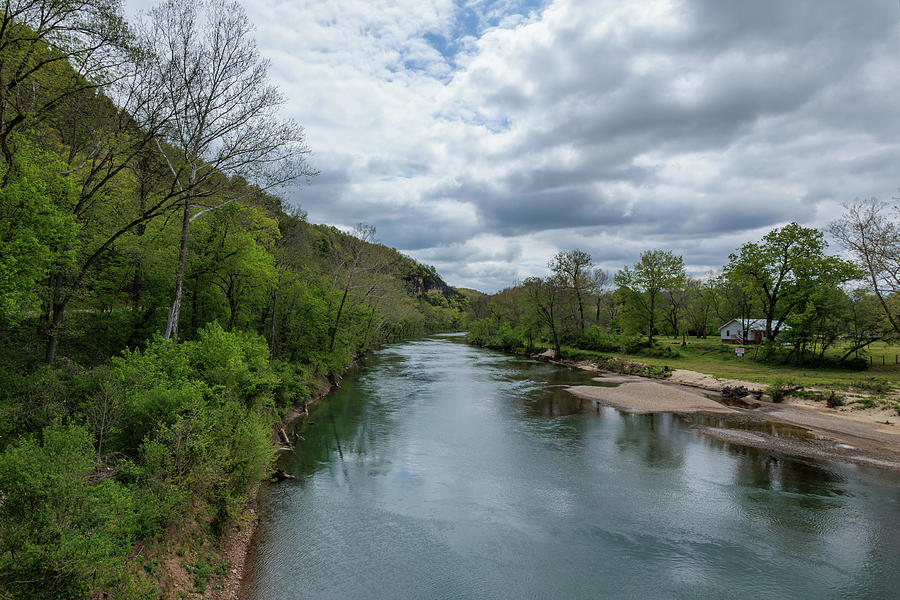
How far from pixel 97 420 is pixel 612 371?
43310mm

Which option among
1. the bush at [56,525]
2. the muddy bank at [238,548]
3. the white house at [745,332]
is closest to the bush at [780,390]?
the white house at [745,332]

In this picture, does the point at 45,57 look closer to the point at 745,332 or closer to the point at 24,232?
the point at 24,232

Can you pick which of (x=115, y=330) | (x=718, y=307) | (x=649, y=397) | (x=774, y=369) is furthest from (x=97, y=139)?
(x=718, y=307)

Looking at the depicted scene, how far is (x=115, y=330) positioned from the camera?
18.6 metres

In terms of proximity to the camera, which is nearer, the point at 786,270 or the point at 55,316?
the point at 55,316

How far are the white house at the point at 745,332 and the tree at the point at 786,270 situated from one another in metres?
3.36

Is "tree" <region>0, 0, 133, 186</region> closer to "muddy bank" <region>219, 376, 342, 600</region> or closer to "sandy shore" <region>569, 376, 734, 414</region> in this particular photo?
"muddy bank" <region>219, 376, 342, 600</region>

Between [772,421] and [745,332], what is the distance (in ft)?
101

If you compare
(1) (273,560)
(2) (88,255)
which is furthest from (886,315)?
(2) (88,255)

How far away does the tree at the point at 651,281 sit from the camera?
51.2m

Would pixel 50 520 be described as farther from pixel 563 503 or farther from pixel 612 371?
pixel 612 371

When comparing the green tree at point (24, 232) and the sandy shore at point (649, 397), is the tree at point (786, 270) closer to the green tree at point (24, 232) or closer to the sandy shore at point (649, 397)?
the sandy shore at point (649, 397)

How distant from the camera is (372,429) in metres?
21.2

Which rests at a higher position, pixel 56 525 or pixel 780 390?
pixel 56 525
